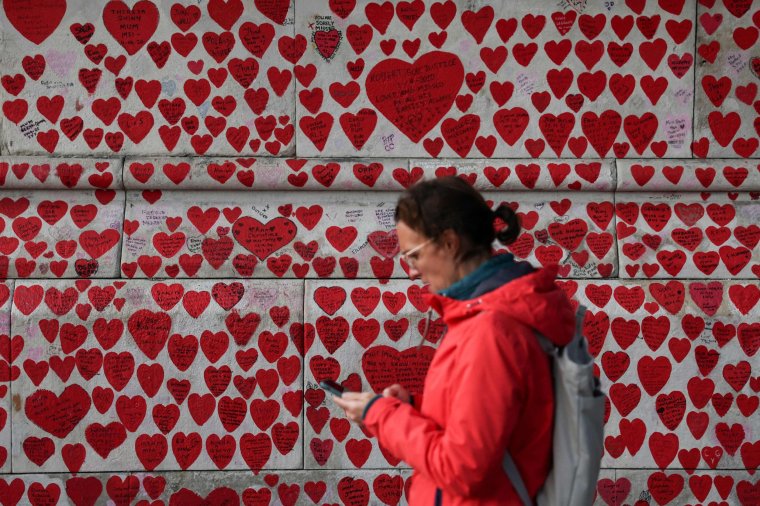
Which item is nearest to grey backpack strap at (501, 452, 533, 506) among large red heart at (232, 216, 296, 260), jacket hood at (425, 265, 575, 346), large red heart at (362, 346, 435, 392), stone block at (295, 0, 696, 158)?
jacket hood at (425, 265, 575, 346)

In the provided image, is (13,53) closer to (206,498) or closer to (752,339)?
(206,498)

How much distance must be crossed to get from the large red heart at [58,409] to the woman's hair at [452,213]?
234cm

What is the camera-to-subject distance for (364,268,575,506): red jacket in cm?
160

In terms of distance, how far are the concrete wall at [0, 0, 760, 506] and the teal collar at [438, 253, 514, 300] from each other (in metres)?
1.70

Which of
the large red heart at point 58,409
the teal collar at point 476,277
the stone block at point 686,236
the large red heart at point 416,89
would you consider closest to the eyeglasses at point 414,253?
the teal collar at point 476,277

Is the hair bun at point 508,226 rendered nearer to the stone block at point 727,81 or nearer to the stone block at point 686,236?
the stone block at point 686,236

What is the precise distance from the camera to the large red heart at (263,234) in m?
3.55

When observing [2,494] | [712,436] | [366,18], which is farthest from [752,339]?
[2,494]

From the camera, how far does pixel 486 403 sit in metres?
1.60

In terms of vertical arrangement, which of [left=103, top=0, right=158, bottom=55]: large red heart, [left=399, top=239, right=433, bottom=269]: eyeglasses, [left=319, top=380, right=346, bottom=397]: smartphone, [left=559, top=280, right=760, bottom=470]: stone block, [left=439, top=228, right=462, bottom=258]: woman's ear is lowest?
[left=559, top=280, right=760, bottom=470]: stone block

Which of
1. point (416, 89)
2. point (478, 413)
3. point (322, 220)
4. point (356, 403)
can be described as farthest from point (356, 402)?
point (416, 89)

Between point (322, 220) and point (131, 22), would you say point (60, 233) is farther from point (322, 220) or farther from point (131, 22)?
point (322, 220)

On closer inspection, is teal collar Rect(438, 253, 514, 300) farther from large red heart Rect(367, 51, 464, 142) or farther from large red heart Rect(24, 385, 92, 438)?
large red heart Rect(24, 385, 92, 438)

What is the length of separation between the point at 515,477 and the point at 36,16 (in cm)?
327
